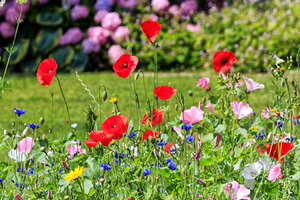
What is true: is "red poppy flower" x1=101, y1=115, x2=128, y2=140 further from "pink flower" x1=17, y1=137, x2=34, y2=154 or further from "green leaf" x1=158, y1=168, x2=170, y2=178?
"pink flower" x1=17, y1=137, x2=34, y2=154

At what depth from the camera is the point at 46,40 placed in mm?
7559

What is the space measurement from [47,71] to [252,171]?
2.82 feet

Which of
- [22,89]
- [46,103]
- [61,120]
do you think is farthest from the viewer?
[22,89]

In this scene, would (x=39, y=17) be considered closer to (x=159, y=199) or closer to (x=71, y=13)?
(x=71, y=13)

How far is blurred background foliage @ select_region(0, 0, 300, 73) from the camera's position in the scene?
24.3 ft

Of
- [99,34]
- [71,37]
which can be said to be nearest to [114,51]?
[99,34]

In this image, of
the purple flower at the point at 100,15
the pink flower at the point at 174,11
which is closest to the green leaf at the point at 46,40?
the purple flower at the point at 100,15

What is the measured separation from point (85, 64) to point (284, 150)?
6307 mm

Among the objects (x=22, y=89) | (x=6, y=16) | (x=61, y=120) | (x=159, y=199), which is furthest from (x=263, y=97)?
(x=6, y=16)

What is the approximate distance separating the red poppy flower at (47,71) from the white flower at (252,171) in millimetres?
776

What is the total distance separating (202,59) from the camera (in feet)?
24.4

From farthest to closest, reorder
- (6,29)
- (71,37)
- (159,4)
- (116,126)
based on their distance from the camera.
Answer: (159,4), (71,37), (6,29), (116,126)

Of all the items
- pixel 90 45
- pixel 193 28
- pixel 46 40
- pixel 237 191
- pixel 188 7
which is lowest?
pixel 237 191

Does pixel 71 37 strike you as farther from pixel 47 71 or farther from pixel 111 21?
pixel 47 71
